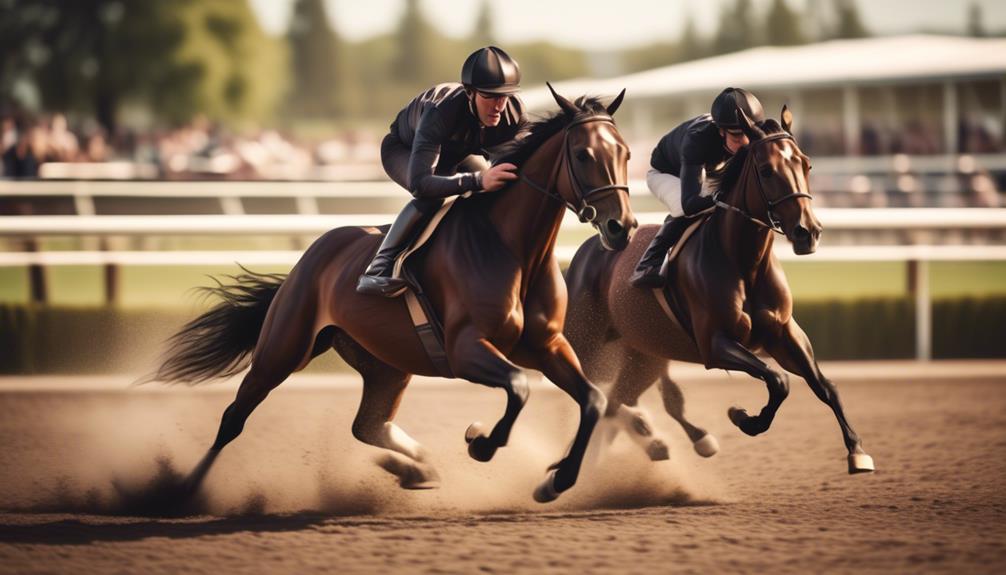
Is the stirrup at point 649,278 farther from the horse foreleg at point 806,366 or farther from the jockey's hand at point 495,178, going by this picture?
the jockey's hand at point 495,178

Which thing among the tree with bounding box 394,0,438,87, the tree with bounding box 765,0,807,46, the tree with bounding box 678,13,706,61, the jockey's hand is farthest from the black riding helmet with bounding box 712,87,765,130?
the tree with bounding box 394,0,438,87

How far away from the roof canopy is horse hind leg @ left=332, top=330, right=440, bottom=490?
50.8 feet

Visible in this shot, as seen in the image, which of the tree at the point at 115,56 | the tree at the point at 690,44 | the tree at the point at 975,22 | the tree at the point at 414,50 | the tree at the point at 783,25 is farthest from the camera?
the tree at the point at 414,50

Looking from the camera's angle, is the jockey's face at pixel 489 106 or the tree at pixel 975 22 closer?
the jockey's face at pixel 489 106

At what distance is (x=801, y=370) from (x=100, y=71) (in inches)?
1600

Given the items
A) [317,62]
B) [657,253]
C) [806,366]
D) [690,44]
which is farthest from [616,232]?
[317,62]

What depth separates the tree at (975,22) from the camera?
204 ft

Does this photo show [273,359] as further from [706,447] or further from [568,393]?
[706,447]

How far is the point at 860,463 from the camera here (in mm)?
5398

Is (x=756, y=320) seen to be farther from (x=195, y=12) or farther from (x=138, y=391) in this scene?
(x=195, y=12)

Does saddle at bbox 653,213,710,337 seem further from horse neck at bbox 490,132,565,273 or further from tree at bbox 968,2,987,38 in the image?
tree at bbox 968,2,987,38

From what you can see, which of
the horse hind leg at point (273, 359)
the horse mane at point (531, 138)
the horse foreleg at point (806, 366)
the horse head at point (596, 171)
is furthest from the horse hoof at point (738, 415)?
the horse hind leg at point (273, 359)

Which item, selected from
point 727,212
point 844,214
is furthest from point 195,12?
point 727,212

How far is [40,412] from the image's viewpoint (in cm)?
758
